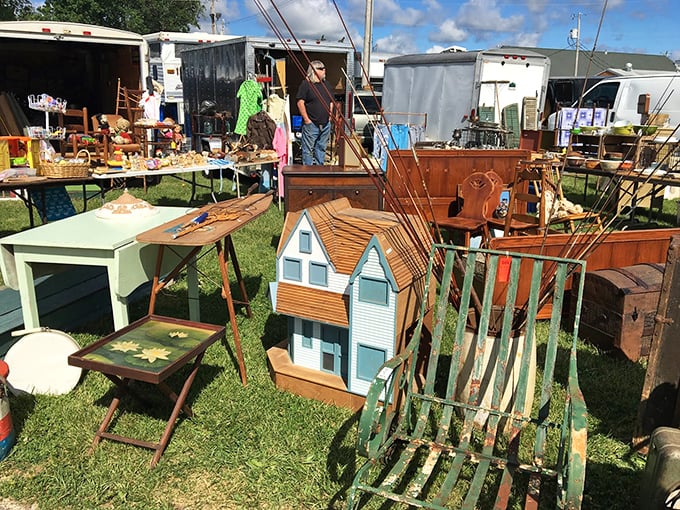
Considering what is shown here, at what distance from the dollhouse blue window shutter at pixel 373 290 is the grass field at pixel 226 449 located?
0.73 m

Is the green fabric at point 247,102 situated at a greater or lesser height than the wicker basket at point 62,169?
greater

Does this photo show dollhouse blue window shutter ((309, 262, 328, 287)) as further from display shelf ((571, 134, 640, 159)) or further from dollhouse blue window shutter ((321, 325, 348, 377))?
display shelf ((571, 134, 640, 159))

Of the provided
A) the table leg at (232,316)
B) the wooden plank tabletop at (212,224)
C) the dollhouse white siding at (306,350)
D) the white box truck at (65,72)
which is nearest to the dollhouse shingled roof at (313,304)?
the dollhouse white siding at (306,350)

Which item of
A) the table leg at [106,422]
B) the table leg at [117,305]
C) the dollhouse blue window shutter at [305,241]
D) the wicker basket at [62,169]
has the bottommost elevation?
the table leg at [106,422]

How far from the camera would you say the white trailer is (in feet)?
55.6

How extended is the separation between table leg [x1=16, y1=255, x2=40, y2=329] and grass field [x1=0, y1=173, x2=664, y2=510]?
491mm

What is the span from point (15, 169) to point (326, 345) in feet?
14.4

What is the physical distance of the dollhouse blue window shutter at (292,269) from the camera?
3.38 metres

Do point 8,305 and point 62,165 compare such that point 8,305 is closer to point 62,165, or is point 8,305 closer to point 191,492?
point 191,492

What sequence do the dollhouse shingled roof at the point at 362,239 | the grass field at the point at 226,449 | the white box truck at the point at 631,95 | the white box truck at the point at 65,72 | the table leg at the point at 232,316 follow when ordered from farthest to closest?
the white box truck at the point at 631,95
the white box truck at the point at 65,72
the table leg at the point at 232,316
the dollhouse shingled roof at the point at 362,239
the grass field at the point at 226,449

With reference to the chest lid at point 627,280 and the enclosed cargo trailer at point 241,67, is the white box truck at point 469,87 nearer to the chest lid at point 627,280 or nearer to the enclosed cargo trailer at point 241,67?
the enclosed cargo trailer at point 241,67

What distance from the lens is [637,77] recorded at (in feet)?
42.5

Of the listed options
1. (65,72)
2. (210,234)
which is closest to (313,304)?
(210,234)

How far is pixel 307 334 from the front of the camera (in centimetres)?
347
